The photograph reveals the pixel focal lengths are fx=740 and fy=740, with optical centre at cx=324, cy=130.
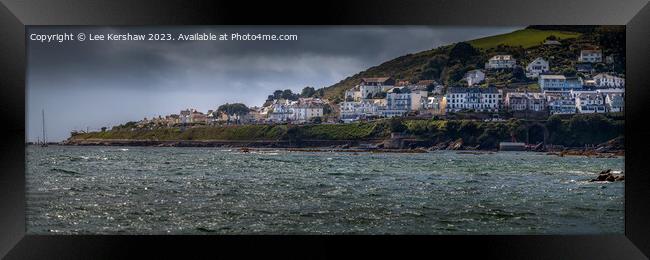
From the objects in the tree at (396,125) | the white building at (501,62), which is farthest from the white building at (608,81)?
the tree at (396,125)

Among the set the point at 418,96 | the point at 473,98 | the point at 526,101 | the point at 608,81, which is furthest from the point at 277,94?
the point at 608,81

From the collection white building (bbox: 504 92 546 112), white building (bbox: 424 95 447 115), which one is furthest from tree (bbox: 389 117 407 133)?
white building (bbox: 504 92 546 112)

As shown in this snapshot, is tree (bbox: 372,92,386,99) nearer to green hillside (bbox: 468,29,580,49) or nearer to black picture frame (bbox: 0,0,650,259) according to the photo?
green hillside (bbox: 468,29,580,49)

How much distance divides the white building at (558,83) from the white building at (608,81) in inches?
7.5

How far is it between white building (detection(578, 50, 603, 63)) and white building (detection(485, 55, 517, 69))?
715 millimetres

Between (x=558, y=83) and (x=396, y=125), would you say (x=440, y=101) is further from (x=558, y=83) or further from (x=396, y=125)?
(x=558, y=83)

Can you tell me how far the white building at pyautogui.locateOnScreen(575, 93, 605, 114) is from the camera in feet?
26.0

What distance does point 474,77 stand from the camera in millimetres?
8148

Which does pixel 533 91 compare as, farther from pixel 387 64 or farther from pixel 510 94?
pixel 387 64

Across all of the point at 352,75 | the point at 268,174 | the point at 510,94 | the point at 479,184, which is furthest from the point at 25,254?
the point at 510,94

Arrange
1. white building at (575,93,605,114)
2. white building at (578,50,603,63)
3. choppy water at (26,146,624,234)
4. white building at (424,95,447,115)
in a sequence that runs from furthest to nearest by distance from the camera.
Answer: white building at (424,95,447,115) → white building at (575,93,605,114) → white building at (578,50,603,63) → choppy water at (26,146,624,234)
